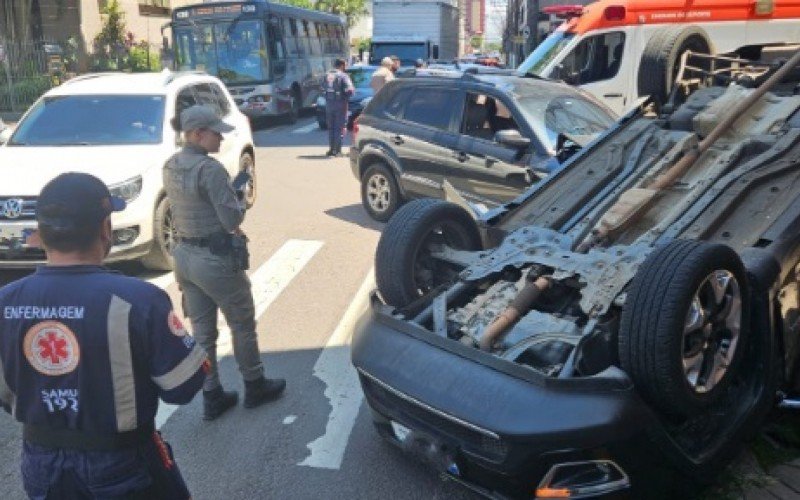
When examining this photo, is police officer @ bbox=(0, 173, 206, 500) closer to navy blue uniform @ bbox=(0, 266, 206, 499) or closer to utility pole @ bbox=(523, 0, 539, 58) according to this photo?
navy blue uniform @ bbox=(0, 266, 206, 499)

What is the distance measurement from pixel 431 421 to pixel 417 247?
Result: 46.4 inches

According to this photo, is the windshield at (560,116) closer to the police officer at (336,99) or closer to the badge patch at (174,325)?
the badge patch at (174,325)

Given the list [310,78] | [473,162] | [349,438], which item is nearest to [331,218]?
[473,162]

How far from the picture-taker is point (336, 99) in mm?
13992

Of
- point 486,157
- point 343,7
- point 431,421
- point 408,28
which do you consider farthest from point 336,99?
point 343,7

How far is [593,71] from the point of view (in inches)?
447

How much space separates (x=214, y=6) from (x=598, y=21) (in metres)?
11.4

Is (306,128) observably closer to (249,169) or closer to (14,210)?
(249,169)

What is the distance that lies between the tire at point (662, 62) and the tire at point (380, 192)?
3764mm

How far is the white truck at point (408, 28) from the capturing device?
2731 centimetres

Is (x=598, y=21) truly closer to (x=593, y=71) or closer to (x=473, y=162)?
(x=593, y=71)

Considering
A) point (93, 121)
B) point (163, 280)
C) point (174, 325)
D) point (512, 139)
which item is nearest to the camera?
point (174, 325)

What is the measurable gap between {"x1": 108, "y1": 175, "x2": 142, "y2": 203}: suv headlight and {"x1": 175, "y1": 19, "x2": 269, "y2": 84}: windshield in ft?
42.8

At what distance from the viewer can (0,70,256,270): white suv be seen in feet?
20.8
